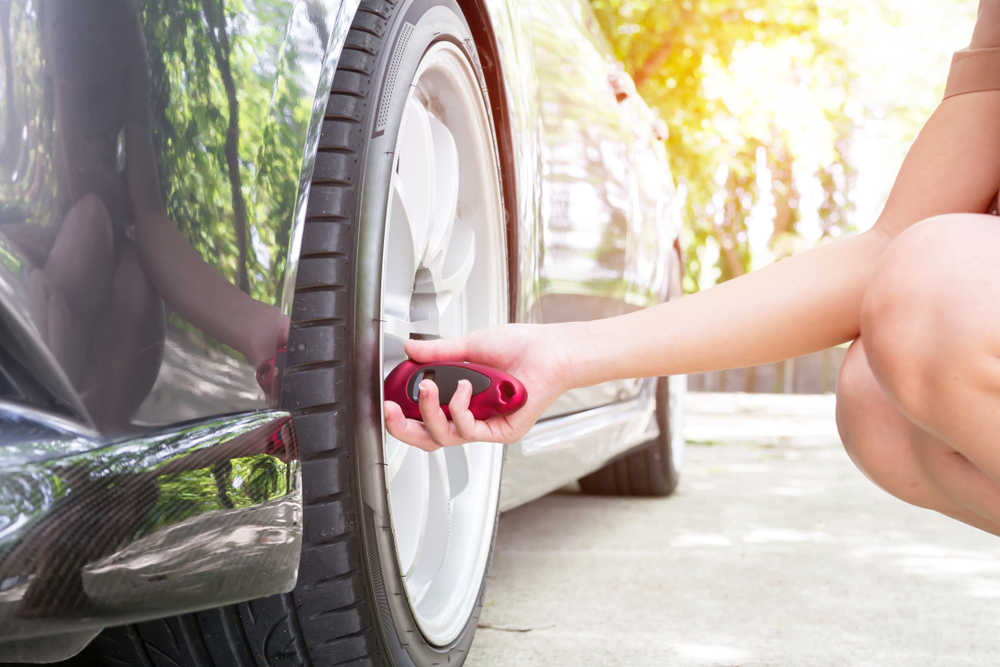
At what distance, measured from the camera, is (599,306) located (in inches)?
80.1

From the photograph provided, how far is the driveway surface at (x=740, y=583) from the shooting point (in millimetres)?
1476

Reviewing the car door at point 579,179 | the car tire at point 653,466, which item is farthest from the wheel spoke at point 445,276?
the car tire at point 653,466

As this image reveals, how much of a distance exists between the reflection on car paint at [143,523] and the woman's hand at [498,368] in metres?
0.25

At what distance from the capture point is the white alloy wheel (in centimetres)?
116

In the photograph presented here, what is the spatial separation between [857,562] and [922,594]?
11.5 inches

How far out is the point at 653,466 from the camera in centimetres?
305

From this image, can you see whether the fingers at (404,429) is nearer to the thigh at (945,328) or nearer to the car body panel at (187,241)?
the car body panel at (187,241)

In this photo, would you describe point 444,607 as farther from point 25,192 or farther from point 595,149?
point 595,149

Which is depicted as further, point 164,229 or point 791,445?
point 791,445

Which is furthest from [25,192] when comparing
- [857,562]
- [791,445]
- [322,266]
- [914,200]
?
[791,445]

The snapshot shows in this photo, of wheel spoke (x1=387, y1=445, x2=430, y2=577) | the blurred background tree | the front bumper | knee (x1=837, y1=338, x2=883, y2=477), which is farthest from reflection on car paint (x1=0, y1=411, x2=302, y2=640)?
the blurred background tree

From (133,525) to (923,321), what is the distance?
728 millimetres

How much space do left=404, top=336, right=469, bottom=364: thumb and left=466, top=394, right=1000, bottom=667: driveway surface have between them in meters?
0.57

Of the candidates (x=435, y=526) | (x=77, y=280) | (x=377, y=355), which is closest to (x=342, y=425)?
(x=377, y=355)
